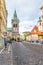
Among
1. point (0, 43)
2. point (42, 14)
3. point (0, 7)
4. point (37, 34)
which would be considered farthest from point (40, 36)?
point (0, 43)

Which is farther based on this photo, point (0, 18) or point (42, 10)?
point (42, 10)

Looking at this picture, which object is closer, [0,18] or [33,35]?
[0,18]

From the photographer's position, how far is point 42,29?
6462 inches

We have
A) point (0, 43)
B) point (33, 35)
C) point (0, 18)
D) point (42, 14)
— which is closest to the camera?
point (0, 43)

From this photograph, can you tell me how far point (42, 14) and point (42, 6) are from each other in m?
8.57

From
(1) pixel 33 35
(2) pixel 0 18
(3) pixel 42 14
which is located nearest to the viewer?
(2) pixel 0 18

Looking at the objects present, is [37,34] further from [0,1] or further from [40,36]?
[0,1]

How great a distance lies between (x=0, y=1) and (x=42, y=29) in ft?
281

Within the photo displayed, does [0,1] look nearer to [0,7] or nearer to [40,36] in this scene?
[0,7]

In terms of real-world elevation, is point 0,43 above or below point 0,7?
below

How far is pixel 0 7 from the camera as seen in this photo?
3226 inches

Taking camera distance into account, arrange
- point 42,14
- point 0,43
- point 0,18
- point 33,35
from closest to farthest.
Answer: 1. point 0,43
2. point 0,18
3. point 42,14
4. point 33,35

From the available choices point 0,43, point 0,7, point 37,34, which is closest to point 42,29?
point 37,34

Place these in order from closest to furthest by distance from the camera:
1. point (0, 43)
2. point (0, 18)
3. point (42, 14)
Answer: point (0, 43) < point (0, 18) < point (42, 14)
